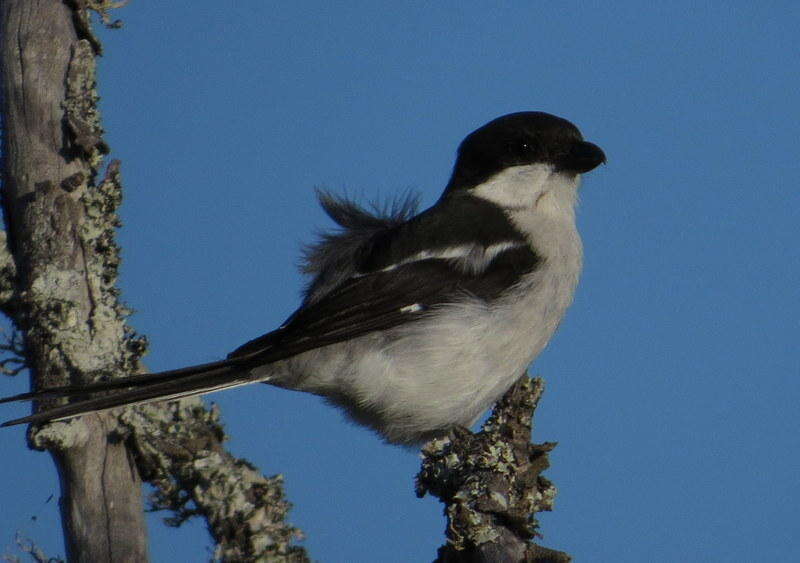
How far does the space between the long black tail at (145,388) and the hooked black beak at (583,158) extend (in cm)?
190

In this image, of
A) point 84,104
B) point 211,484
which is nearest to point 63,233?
point 84,104

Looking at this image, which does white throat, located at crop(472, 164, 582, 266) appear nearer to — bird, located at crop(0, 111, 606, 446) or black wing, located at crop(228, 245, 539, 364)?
bird, located at crop(0, 111, 606, 446)

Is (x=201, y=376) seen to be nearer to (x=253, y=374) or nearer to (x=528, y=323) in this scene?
(x=253, y=374)

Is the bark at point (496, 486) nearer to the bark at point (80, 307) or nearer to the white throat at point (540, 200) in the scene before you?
the bark at point (80, 307)

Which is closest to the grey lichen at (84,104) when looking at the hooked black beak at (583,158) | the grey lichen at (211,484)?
the grey lichen at (211,484)

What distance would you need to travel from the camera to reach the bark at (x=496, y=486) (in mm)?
2674

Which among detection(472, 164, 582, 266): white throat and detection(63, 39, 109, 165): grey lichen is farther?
detection(472, 164, 582, 266): white throat

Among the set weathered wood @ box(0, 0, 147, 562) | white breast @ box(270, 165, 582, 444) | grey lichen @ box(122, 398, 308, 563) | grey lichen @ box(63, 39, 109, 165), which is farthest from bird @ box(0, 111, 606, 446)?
grey lichen @ box(63, 39, 109, 165)

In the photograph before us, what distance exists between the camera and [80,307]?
3.07m

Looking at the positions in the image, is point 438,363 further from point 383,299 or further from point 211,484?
point 211,484

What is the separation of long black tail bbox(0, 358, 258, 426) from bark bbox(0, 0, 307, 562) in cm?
6

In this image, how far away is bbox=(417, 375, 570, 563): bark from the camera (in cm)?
267

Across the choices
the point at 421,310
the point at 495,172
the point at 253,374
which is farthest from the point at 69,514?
the point at 495,172

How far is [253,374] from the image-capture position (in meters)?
3.73
